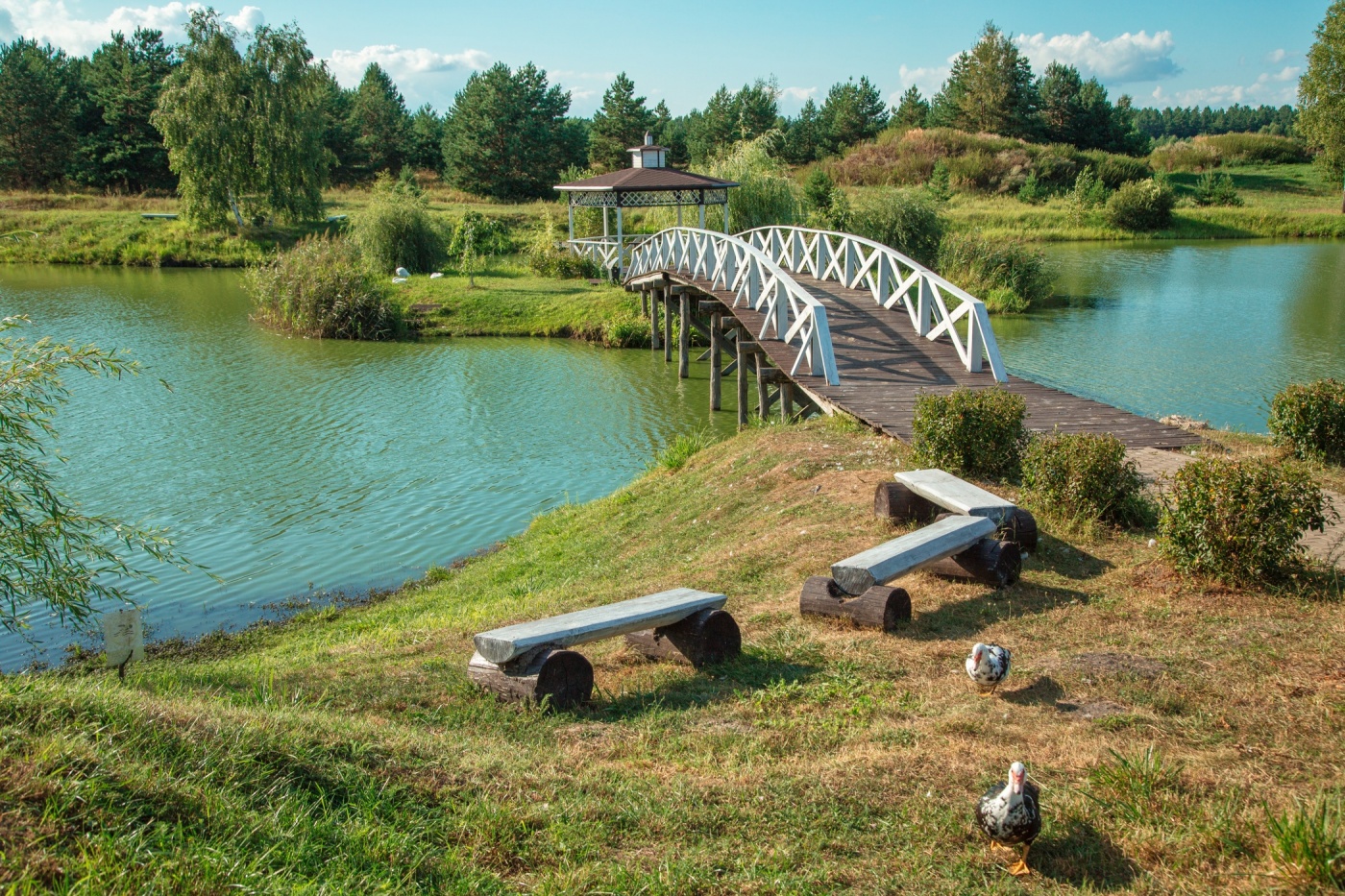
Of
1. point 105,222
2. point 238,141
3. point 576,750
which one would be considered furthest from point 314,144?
point 576,750

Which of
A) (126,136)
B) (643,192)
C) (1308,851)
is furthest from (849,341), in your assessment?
(126,136)

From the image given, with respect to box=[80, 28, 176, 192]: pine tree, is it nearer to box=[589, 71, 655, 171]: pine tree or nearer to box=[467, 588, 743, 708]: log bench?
box=[589, 71, 655, 171]: pine tree

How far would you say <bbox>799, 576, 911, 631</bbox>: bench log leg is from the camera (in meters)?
6.05

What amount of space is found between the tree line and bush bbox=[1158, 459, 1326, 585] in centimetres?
3326

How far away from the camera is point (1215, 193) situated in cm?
5197

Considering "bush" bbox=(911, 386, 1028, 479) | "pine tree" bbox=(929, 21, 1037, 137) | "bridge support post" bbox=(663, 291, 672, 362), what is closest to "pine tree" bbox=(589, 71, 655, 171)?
"pine tree" bbox=(929, 21, 1037, 137)

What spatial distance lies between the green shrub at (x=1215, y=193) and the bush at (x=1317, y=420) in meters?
49.5

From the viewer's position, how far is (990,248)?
28609mm

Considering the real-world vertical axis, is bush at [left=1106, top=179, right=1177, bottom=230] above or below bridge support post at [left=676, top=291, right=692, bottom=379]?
above

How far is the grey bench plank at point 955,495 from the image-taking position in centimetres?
702

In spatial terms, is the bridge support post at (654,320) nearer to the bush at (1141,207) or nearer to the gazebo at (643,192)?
the gazebo at (643,192)

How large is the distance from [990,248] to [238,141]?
2901 centimetres

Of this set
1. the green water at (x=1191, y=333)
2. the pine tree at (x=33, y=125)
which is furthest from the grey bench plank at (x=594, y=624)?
the pine tree at (x=33, y=125)

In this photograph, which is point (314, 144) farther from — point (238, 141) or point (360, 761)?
point (360, 761)
